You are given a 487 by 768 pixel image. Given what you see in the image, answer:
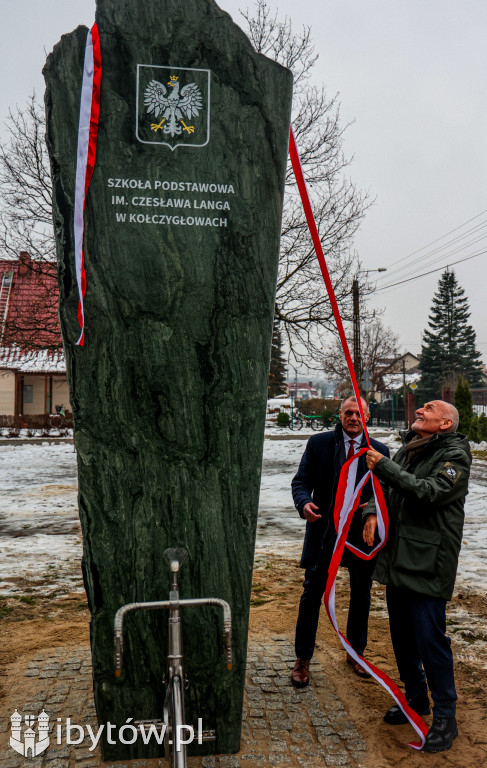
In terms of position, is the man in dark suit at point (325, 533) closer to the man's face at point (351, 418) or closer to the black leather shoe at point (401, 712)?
the man's face at point (351, 418)

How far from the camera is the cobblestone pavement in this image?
298 cm

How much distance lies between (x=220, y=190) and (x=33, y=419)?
Answer: 24.8 m

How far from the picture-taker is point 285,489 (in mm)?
11719

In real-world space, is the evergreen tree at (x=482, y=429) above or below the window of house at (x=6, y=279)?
below

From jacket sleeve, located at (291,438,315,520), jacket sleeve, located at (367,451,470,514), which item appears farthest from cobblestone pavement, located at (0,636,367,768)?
jacket sleeve, located at (367,451,470,514)

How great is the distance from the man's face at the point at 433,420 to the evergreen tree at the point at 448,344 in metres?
49.8

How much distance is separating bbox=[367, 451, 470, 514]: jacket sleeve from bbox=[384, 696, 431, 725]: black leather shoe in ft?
3.89

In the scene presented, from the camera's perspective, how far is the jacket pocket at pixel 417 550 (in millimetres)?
3119

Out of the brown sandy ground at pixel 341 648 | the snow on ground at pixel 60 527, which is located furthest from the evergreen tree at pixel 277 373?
the brown sandy ground at pixel 341 648

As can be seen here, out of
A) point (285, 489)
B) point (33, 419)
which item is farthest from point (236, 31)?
point (33, 419)

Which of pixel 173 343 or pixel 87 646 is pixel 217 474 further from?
pixel 87 646

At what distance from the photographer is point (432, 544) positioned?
3.13 metres

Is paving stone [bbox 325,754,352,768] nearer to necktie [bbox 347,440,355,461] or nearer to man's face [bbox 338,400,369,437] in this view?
necktie [bbox 347,440,355,461]

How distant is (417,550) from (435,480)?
37 centimetres
